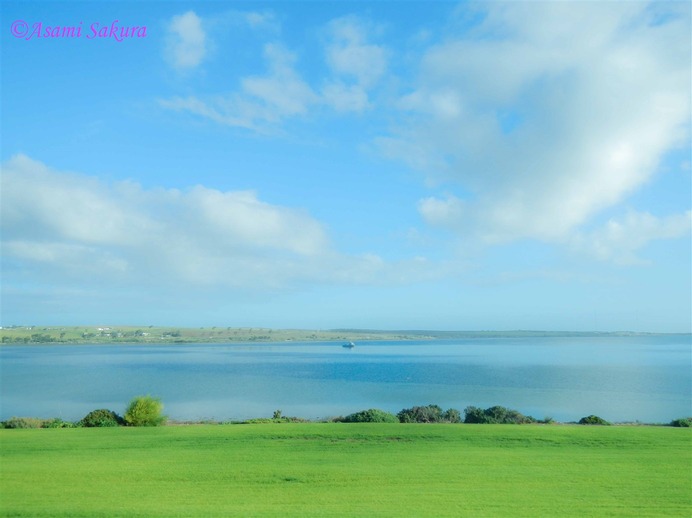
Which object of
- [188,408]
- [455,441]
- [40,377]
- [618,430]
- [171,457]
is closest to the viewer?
[171,457]

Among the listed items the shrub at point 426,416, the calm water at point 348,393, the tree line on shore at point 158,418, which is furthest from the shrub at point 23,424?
the shrub at point 426,416

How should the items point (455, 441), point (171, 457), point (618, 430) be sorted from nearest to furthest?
point (171, 457) → point (455, 441) → point (618, 430)

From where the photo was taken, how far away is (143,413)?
21391mm

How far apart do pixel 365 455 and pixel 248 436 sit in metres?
5.12

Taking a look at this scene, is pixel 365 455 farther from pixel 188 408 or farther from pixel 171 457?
pixel 188 408

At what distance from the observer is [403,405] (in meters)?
38.2

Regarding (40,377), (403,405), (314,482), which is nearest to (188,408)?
(403,405)

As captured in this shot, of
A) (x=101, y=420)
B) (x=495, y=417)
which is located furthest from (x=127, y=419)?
(x=495, y=417)

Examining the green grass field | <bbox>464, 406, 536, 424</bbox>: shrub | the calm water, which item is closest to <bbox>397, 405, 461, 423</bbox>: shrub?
<bbox>464, 406, 536, 424</bbox>: shrub

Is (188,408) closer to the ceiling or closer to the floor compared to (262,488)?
closer to the floor

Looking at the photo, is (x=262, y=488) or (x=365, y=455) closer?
(x=262, y=488)

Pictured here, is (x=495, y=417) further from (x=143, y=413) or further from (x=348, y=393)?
(x=348, y=393)

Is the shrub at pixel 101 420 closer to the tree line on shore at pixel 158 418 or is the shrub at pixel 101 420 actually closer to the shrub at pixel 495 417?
the tree line on shore at pixel 158 418

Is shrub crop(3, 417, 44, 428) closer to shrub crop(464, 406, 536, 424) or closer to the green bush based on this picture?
the green bush
